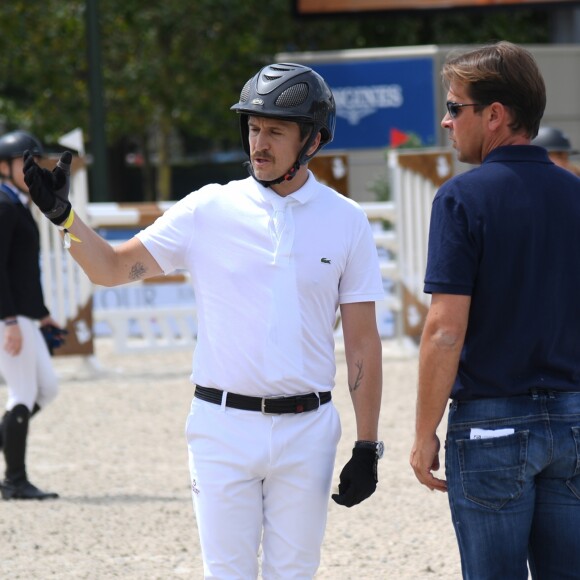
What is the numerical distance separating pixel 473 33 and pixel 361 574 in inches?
754

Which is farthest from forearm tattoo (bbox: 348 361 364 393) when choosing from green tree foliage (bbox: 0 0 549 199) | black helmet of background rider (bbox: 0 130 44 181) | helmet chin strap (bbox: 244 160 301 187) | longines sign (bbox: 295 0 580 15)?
green tree foliage (bbox: 0 0 549 199)

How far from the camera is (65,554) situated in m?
5.84

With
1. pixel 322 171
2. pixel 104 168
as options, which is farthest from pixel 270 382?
pixel 104 168

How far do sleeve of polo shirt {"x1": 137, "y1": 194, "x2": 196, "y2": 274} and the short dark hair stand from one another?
33.1 inches

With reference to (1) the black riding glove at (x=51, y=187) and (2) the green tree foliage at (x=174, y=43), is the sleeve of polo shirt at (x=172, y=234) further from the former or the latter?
(2) the green tree foliage at (x=174, y=43)

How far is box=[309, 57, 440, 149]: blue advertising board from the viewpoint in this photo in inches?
706

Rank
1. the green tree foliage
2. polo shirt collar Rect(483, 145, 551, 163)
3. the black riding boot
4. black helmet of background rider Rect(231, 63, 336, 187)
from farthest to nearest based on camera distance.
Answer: the green tree foliage < the black riding boot < black helmet of background rider Rect(231, 63, 336, 187) < polo shirt collar Rect(483, 145, 551, 163)

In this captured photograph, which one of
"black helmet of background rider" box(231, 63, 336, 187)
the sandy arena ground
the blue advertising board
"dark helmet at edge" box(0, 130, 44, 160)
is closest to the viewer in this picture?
"black helmet of background rider" box(231, 63, 336, 187)

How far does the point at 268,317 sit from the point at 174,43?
21209mm

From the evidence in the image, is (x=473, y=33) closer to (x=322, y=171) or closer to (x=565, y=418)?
(x=322, y=171)

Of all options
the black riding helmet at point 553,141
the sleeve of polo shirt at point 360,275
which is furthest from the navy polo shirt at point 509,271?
the black riding helmet at point 553,141

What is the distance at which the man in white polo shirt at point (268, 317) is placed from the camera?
3545mm

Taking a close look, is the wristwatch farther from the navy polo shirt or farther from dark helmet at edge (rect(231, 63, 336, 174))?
dark helmet at edge (rect(231, 63, 336, 174))

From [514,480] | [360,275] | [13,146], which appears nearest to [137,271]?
[360,275]
